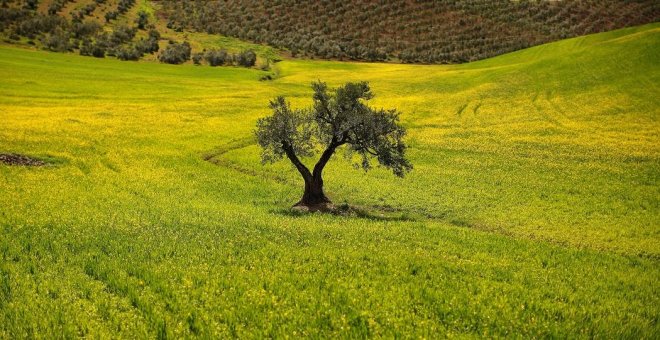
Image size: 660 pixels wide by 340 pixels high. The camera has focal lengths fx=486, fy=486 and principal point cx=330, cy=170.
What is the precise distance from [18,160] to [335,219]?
2549 cm

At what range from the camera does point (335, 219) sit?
27.0 m

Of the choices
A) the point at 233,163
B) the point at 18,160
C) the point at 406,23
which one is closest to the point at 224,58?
the point at 233,163

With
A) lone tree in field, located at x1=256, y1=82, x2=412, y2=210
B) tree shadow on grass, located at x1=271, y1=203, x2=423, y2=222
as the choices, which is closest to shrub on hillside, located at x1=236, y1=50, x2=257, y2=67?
lone tree in field, located at x1=256, y1=82, x2=412, y2=210

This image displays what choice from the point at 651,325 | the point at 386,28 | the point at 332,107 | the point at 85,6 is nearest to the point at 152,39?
the point at 85,6

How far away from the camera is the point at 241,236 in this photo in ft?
62.1

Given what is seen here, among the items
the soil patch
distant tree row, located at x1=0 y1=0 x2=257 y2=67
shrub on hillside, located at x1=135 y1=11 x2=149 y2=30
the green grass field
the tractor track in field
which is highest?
shrub on hillside, located at x1=135 y1=11 x2=149 y2=30

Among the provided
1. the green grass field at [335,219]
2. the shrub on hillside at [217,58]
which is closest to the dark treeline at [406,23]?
the shrub on hillside at [217,58]

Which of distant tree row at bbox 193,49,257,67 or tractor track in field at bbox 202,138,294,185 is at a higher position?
distant tree row at bbox 193,49,257,67

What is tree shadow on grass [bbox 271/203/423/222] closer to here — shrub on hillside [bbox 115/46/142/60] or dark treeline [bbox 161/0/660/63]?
shrub on hillside [bbox 115/46/142/60]

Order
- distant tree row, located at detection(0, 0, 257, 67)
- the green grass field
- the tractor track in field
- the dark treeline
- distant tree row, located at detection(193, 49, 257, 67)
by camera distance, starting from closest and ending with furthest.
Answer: the green grass field < the tractor track in field < distant tree row, located at detection(0, 0, 257, 67) < distant tree row, located at detection(193, 49, 257, 67) < the dark treeline

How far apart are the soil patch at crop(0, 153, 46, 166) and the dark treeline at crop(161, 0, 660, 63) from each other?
115971 mm

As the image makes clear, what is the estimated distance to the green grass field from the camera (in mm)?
11367

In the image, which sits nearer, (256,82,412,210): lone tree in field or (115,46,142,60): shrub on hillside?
(256,82,412,210): lone tree in field

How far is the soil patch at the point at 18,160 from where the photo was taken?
35.4 meters
